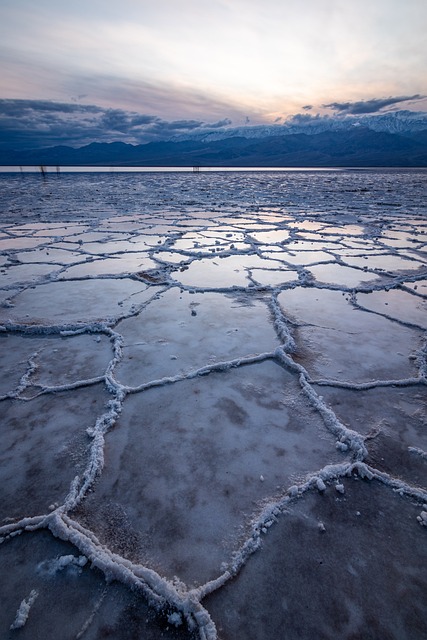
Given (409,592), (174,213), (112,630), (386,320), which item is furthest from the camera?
(174,213)

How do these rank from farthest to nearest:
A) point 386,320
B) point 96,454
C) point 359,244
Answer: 1. point 359,244
2. point 386,320
3. point 96,454

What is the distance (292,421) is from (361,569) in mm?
837

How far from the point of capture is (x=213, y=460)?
180 centimetres

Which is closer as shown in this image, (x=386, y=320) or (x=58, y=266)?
(x=386, y=320)

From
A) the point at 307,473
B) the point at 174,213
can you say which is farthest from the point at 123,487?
the point at 174,213

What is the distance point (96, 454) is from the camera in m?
1.80

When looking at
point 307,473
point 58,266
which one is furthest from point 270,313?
point 58,266

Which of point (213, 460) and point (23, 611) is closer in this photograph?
point (23, 611)

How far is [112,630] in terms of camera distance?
1139 millimetres

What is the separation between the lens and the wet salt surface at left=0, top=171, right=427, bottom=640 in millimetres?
1215

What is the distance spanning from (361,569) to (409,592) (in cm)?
17

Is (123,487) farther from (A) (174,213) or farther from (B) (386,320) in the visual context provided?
(A) (174,213)

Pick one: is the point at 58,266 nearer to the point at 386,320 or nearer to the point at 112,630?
the point at 386,320

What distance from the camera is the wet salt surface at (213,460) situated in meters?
1.21
